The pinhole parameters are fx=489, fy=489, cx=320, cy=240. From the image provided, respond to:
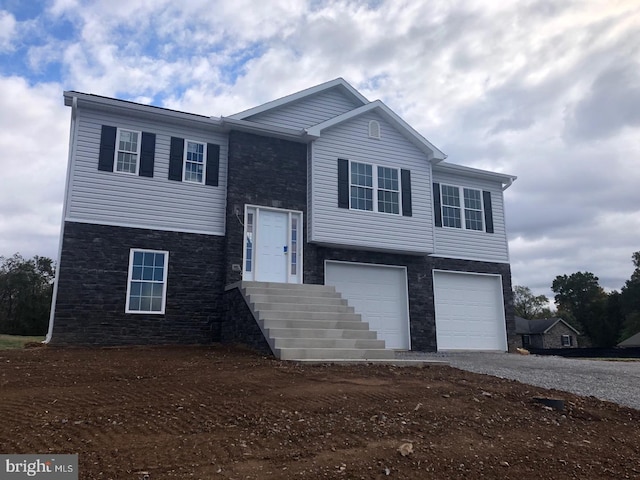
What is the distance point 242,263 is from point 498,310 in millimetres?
8837

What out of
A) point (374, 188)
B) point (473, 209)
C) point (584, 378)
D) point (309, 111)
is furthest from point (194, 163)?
point (584, 378)

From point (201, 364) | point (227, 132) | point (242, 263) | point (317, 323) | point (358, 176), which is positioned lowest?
point (201, 364)

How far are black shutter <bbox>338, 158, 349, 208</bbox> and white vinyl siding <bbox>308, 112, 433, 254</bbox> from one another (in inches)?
4.8

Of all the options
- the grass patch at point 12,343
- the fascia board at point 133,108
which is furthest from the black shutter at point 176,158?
the grass patch at point 12,343

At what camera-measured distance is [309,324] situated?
963 cm

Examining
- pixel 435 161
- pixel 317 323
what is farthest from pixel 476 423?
pixel 435 161

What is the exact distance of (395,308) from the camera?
14.4 meters

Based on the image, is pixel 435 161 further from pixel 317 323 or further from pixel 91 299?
pixel 91 299

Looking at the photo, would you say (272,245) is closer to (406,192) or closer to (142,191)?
(142,191)

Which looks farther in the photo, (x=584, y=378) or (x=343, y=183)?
(x=343, y=183)

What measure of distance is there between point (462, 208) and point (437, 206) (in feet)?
3.36

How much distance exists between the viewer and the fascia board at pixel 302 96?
12.9m

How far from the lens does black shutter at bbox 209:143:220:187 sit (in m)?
12.6

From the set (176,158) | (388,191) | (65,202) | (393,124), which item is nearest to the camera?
(65,202)
